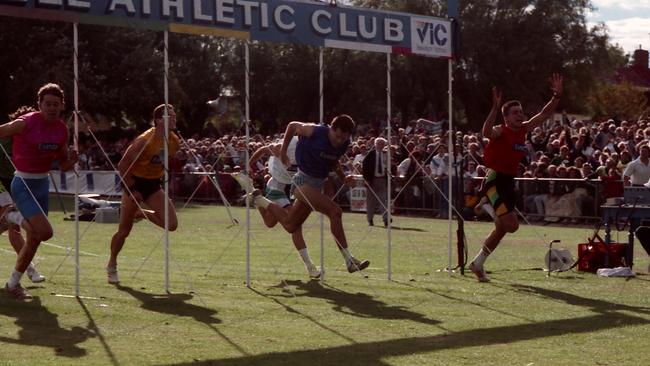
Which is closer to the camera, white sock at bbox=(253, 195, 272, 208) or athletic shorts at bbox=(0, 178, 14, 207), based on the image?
athletic shorts at bbox=(0, 178, 14, 207)

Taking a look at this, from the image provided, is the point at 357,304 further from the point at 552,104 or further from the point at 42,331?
the point at 552,104

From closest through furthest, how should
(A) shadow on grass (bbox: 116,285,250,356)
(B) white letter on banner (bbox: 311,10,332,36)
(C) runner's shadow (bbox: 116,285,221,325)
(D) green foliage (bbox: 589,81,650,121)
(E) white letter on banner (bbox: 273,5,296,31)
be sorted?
1. (A) shadow on grass (bbox: 116,285,250,356)
2. (C) runner's shadow (bbox: 116,285,221,325)
3. (E) white letter on banner (bbox: 273,5,296,31)
4. (B) white letter on banner (bbox: 311,10,332,36)
5. (D) green foliage (bbox: 589,81,650,121)

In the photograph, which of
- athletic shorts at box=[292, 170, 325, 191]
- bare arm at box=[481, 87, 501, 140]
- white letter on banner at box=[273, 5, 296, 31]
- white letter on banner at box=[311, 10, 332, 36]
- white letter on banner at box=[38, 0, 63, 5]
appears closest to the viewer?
white letter on banner at box=[38, 0, 63, 5]

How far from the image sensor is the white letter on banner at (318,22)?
43.3ft

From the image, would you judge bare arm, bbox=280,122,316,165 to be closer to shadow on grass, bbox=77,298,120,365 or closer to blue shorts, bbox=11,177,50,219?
blue shorts, bbox=11,177,50,219

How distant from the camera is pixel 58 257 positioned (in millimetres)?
17047

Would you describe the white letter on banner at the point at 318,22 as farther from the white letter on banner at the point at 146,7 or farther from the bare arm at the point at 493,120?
the white letter on banner at the point at 146,7

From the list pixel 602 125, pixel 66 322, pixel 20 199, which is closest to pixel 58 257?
pixel 20 199

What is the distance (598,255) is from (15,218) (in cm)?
746

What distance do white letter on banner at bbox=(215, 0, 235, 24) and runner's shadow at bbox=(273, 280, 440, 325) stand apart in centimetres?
300

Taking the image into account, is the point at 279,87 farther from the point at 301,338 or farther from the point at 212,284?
the point at 301,338

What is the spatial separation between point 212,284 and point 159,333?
3.67 m

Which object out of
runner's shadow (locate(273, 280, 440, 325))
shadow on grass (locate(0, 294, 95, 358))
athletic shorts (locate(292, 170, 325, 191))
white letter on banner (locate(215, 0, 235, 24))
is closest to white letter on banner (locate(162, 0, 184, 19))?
white letter on banner (locate(215, 0, 235, 24))

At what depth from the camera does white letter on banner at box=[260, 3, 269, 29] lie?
41.5 feet
